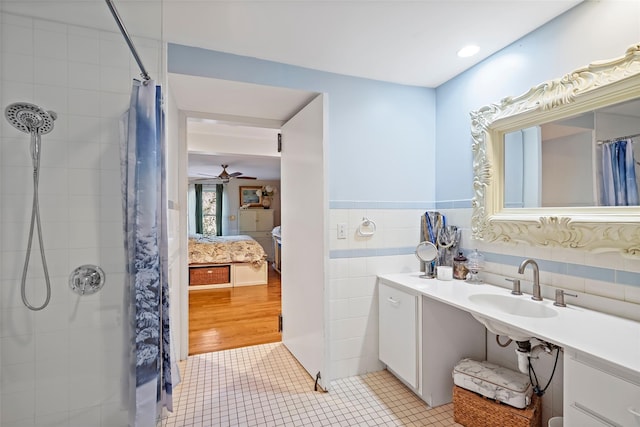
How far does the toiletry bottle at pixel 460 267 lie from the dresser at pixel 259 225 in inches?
261

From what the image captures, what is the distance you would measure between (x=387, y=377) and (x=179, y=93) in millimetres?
2529

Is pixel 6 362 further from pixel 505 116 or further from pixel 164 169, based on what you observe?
pixel 505 116

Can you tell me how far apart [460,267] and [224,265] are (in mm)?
3910

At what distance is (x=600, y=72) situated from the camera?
1430 millimetres

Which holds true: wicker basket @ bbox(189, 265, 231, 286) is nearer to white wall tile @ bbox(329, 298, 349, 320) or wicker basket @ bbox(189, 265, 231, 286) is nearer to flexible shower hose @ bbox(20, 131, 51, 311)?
white wall tile @ bbox(329, 298, 349, 320)

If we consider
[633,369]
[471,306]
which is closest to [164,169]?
[471,306]

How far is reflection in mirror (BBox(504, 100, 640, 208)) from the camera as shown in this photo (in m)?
1.36

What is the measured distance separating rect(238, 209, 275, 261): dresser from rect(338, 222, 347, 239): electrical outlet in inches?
250

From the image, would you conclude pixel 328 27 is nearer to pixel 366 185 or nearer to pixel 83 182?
pixel 366 185

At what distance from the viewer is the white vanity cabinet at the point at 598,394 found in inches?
37.0

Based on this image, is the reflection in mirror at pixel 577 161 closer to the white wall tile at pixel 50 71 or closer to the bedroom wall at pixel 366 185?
the bedroom wall at pixel 366 185

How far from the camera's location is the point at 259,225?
28.0ft

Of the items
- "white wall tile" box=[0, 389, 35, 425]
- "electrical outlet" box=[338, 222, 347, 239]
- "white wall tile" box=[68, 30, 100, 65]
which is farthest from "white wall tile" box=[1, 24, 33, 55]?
"electrical outlet" box=[338, 222, 347, 239]

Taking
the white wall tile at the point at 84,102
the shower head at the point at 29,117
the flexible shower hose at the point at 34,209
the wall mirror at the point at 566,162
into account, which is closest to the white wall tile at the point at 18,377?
A: the flexible shower hose at the point at 34,209
